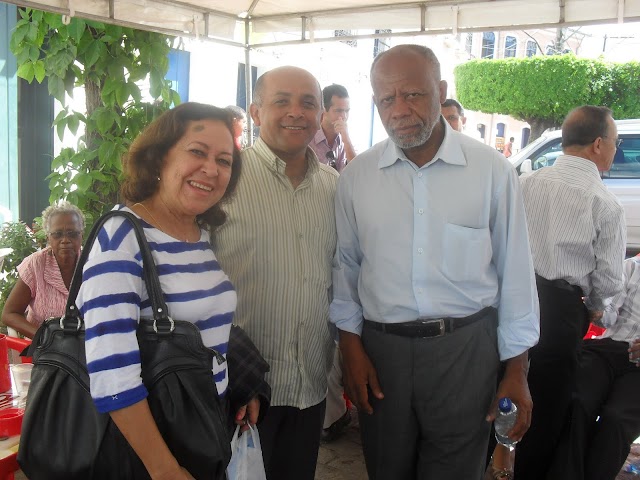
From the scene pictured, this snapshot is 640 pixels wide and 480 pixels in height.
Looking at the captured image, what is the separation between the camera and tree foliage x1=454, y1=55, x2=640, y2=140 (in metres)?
20.5

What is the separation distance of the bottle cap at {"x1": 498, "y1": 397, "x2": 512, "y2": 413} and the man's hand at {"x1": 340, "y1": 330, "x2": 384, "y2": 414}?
1.50ft

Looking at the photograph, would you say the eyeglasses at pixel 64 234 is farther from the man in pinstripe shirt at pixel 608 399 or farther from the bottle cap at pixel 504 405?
the man in pinstripe shirt at pixel 608 399

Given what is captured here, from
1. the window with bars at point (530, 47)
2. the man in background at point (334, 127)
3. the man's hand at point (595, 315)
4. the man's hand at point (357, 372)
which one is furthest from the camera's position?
the window with bars at point (530, 47)

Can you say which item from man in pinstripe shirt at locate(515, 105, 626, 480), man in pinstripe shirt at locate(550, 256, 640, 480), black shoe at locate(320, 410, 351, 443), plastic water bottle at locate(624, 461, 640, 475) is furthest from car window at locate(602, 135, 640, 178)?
black shoe at locate(320, 410, 351, 443)

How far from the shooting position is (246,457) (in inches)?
80.0

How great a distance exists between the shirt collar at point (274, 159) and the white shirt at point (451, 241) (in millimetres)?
278

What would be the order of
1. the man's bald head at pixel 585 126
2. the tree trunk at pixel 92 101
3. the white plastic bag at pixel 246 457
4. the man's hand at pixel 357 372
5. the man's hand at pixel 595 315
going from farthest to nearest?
the tree trunk at pixel 92 101, the man's bald head at pixel 585 126, the man's hand at pixel 595 315, the man's hand at pixel 357 372, the white plastic bag at pixel 246 457

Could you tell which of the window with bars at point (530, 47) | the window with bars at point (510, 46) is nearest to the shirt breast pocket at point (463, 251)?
the window with bars at point (510, 46)

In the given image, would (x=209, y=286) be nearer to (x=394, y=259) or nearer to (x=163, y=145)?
(x=163, y=145)

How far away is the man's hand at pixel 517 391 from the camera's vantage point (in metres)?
2.26

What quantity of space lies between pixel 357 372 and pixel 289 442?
39cm

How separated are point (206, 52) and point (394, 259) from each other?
930 centimetres

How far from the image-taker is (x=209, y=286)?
1.73 metres

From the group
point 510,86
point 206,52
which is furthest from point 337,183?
point 510,86
